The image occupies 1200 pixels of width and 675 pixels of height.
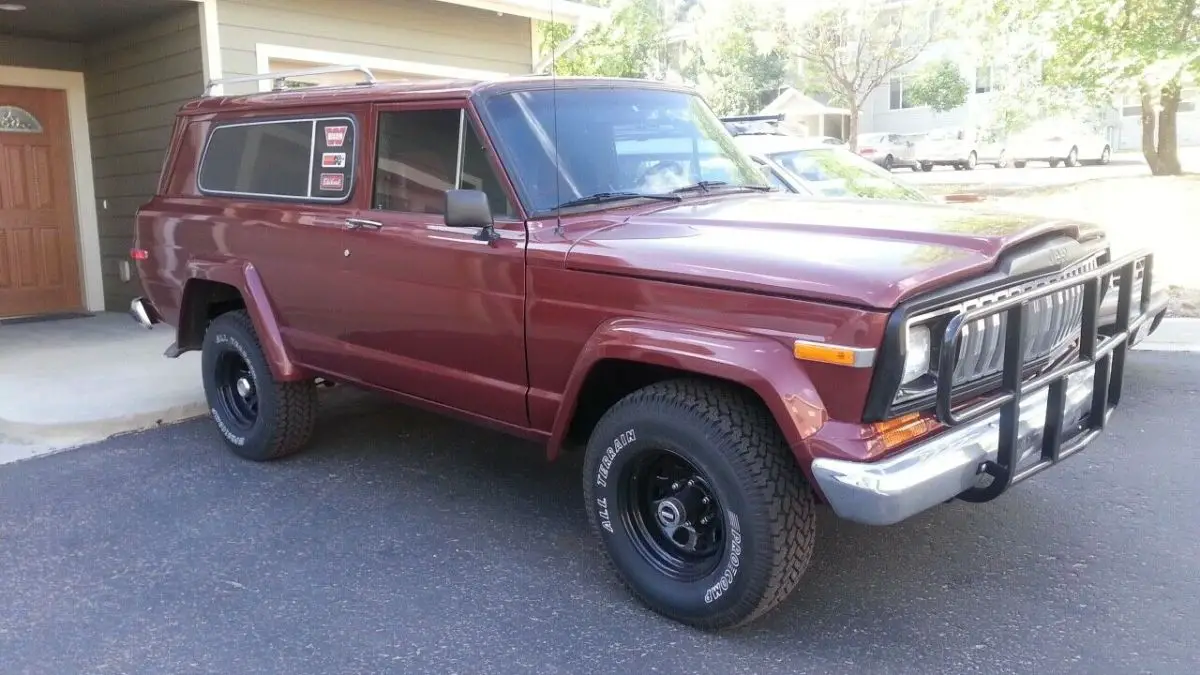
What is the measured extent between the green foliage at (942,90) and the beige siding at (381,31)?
2747cm

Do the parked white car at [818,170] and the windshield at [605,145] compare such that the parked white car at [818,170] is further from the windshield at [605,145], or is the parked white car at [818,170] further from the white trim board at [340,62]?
the windshield at [605,145]

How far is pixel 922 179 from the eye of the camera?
28625 millimetres

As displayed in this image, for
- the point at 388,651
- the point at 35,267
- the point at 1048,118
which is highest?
the point at 1048,118

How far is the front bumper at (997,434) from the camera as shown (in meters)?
2.83

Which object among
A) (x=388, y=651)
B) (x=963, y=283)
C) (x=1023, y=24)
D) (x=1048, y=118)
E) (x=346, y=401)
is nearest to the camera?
(x=963, y=283)

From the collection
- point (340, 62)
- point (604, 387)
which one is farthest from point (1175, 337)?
point (340, 62)

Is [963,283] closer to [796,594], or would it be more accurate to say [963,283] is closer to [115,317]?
[796,594]

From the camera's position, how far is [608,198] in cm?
390

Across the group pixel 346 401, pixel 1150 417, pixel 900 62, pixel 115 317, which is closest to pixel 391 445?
pixel 346 401

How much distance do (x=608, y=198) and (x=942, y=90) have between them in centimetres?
3589

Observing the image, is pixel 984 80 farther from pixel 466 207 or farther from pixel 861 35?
pixel 466 207

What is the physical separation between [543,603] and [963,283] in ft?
6.03

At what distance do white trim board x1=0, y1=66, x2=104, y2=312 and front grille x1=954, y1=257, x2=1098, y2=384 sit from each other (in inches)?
368

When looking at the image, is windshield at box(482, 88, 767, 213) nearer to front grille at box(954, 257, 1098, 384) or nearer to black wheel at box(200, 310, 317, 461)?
front grille at box(954, 257, 1098, 384)
